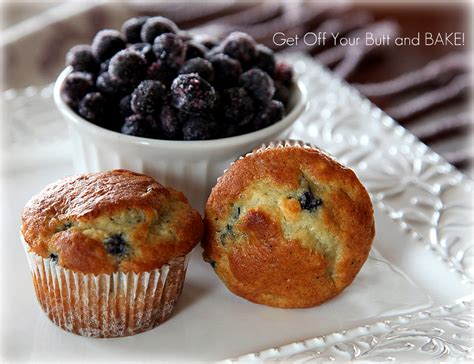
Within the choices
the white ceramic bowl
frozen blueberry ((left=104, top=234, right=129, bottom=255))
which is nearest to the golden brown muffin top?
frozen blueberry ((left=104, top=234, right=129, bottom=255))

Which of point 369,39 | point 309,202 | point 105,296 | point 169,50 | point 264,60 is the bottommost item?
point 369,39

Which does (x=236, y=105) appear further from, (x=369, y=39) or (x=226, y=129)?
(x=369, y=39)

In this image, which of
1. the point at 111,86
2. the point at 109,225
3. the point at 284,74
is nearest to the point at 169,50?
the point at 111,86

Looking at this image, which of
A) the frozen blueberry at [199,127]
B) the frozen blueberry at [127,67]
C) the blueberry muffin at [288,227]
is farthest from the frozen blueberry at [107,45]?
the blueberry muffin at [288,227]

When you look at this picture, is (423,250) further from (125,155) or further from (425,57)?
(425,57)

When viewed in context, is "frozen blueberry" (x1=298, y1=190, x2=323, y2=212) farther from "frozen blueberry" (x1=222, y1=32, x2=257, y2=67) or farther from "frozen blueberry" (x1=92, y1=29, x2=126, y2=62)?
"frozen blueberry" (x1=92, y1=29, x2=126, y2=62)

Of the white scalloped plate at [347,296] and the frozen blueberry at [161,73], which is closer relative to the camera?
the white scalloped plate at [347,296]

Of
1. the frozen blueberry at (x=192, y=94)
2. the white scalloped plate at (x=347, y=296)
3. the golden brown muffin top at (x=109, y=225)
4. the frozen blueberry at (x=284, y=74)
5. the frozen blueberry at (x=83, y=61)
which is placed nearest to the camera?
the golden brown muffin top at (x=109, y=225)

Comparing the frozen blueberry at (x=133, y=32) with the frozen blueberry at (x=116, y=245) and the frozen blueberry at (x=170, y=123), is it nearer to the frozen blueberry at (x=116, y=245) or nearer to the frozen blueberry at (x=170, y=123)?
the frozen blueberry at (x=170, y=123)
